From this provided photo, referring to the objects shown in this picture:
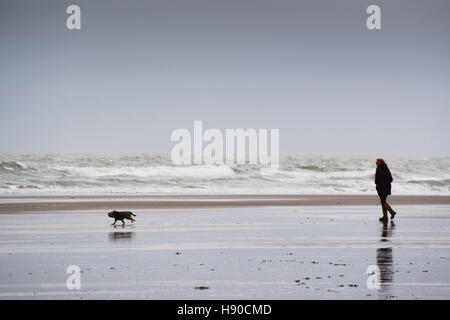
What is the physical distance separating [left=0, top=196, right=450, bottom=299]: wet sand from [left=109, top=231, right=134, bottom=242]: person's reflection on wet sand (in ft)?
0.08

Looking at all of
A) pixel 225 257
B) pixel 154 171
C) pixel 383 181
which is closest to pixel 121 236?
pixel 225 257

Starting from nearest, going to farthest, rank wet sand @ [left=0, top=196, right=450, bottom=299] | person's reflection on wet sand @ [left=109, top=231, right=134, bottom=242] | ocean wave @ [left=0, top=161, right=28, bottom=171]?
wet sand @ [left=0, top=196, right=450, bottom=299], person's reflection on wet sand @ [left=109, top=231, right=134, bottom=242], ocean wave @ [left=0, top=161, right=28, bottom=171]

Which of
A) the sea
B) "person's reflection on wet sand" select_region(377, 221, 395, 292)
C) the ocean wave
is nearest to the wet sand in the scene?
"person's reflection on wet sand" select_region(377, 221, 395, 292)

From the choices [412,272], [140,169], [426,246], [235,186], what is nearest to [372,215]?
[426,246]

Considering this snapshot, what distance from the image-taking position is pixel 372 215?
20844mm

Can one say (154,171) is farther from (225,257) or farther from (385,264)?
(385,264)

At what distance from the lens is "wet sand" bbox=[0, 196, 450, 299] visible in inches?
315

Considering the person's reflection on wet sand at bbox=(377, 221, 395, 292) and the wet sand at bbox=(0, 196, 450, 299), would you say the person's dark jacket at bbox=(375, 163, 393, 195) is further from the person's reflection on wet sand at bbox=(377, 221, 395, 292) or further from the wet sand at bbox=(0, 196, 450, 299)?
the person's reflection on wet sand at bbox=(377, 221, 395, 292)

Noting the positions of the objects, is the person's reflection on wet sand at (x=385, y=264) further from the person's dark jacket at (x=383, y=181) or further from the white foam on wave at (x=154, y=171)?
the white foam on wave at (x=154, y=171)

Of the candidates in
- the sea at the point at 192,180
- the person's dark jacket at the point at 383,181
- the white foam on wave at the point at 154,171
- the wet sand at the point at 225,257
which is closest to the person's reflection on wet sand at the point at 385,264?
the wet sand at the point at 225,257

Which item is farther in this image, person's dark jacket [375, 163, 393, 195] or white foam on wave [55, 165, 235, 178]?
white foam on wave [55, 165, 235, 178]

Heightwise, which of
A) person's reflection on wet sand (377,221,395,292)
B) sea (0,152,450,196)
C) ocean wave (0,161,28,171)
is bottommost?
sea (0,152,450,196)

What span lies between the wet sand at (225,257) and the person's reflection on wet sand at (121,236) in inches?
1.0
